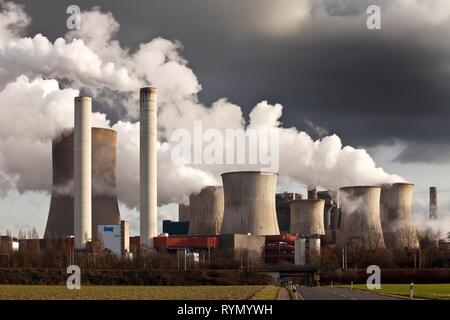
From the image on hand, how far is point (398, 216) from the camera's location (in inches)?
3957

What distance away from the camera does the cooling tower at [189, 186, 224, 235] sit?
347 feet

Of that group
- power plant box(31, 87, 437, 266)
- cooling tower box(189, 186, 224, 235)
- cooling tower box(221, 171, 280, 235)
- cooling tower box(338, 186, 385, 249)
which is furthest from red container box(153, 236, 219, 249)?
cooling tower box(338, 186, 385, 249)

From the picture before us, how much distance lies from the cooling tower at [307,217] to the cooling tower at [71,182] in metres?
25.0

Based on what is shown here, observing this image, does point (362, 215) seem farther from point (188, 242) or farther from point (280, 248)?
point (188, 242)

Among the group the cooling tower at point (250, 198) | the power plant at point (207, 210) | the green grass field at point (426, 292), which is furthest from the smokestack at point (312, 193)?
the green grass field at point (426, 292)

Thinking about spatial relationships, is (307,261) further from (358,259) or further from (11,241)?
(11,241)

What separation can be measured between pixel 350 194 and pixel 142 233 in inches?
1130

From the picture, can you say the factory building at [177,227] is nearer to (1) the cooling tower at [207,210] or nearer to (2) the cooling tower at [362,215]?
(1) the cooling tower at [207,210]

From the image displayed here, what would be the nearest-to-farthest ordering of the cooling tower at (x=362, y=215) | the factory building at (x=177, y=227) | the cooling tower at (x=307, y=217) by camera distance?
the cooling tower at (x=362, y=215), the cooling tower at (x=307, y=217), the factory building at (x=177, y=227)

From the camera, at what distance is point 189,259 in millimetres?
97875

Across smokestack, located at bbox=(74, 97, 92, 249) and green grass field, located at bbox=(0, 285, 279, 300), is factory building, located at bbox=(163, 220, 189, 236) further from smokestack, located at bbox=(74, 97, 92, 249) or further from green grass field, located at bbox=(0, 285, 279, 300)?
green grass field, located at bbox=(0, 285, 279, 300)

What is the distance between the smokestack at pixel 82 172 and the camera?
98250 millimetres

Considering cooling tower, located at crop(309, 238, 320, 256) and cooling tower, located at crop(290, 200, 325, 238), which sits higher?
cooling tower, located at crop(290, 200, 325, 238)

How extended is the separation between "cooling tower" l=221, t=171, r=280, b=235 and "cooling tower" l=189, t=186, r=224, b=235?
10.3m
